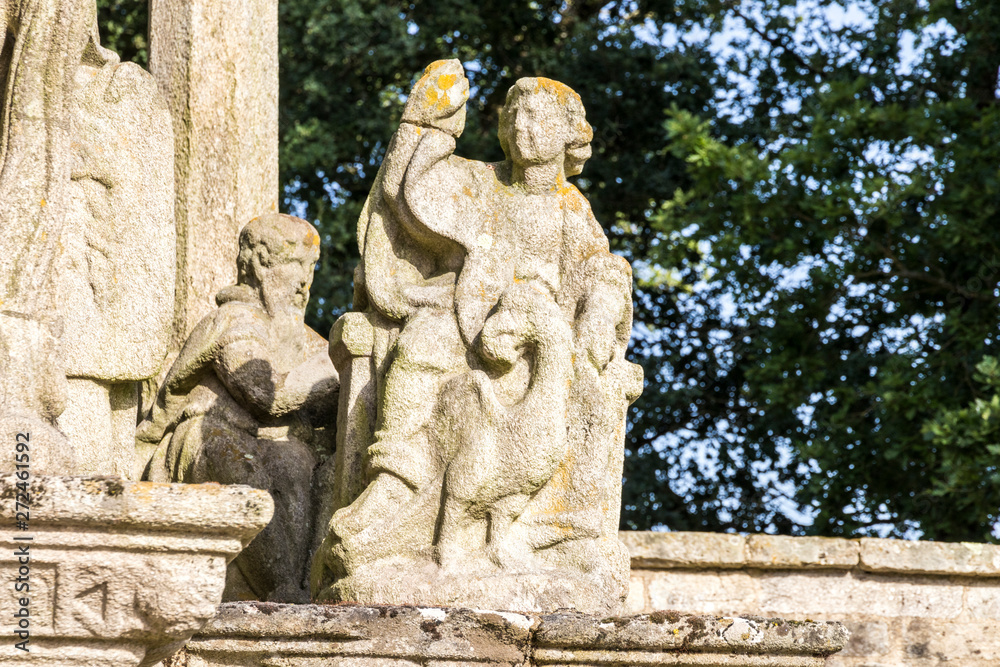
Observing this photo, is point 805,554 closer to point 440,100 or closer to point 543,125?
point 543,125

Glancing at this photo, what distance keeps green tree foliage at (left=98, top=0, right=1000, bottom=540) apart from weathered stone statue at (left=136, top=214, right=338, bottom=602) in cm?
494

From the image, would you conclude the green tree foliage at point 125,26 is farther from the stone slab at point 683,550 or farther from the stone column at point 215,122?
the stone slab at point 683,550

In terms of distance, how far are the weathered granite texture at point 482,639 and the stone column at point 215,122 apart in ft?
10.6

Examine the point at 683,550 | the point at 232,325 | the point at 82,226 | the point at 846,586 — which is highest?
the point at 82,226

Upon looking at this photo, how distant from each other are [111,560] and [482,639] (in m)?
1.41

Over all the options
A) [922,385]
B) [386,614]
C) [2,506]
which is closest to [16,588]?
[2,506]

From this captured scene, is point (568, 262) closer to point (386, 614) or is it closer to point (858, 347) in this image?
point (386, 614)

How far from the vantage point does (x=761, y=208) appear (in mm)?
10812

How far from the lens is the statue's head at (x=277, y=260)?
233 inches

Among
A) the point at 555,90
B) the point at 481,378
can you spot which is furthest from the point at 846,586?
the point at 555,90

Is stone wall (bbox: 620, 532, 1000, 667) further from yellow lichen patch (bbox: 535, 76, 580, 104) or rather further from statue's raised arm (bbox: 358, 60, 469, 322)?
yellow lichen patch (bbox: 535, 76, 580, 104)

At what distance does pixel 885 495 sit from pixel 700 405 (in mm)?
2436

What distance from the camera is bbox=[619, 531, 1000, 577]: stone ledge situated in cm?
638

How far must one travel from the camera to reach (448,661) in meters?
4.40
